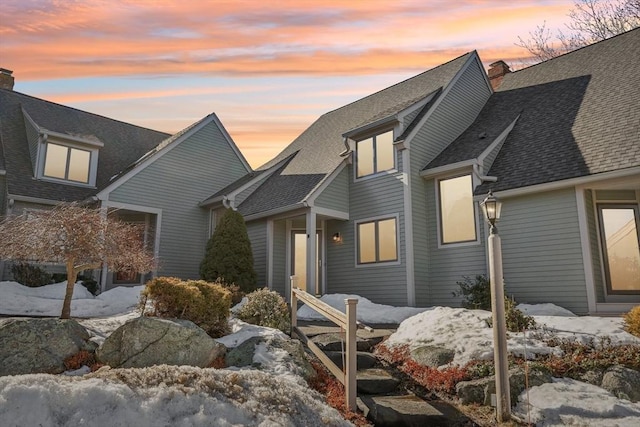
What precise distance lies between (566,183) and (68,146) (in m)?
16.1

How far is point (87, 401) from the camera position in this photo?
3.08 m

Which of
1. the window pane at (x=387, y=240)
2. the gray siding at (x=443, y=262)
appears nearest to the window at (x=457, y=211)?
the gray siding at (x=443, y=262)

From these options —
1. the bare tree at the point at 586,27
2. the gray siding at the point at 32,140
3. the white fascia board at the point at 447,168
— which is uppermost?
the bare tree at the point at 586,27

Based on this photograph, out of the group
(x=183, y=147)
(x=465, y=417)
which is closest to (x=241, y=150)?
(x=183, y=147)

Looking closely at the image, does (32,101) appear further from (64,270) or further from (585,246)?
(585,246)

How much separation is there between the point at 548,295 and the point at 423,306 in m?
3.20

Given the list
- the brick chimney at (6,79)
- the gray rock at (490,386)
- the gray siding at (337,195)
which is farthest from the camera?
the brick chimney at (6,79)

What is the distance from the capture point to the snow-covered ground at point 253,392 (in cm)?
300

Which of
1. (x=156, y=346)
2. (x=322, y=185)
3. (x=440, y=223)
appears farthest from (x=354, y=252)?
(x=156, y=346)

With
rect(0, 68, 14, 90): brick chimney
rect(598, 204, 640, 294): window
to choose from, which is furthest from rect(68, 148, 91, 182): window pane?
rect(598, 204, 640, 294): window

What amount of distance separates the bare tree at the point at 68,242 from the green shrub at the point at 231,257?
519cm

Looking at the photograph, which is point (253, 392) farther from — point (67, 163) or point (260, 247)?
point (67, 163)

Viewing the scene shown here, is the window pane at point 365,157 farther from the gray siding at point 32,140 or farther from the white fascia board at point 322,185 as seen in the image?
the gray siding at point 32,140

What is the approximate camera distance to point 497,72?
1708cm
